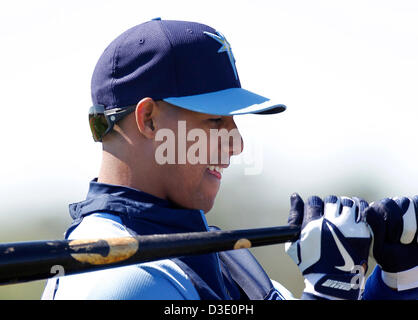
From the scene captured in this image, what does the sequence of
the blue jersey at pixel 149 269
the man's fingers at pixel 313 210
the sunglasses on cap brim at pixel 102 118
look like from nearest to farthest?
1. the blue jersey at pixel 149 269
2. the sunglasses on cap brim at pixel 102 118
3. the man's fingers at pixel 313 210

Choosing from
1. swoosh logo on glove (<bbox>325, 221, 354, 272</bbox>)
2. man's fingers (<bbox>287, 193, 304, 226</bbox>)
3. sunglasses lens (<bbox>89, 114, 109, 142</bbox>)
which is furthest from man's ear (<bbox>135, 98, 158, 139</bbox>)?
swoosh logo on glove (<bbox>325, 221, 354, 272</bbox>)

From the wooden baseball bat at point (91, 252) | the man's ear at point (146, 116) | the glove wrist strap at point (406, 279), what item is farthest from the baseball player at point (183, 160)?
the glove wrist strap at point (406, 279)

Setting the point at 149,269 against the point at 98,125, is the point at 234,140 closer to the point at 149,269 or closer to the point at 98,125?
the point at 98,125

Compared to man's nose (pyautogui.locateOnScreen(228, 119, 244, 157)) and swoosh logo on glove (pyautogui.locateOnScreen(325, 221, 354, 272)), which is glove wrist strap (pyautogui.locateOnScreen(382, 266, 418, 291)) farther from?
man's nose (pyautogui.locateOnScreen(228, 119, 244, 157))

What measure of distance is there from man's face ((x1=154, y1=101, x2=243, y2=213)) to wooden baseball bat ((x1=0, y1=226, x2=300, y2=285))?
30cm

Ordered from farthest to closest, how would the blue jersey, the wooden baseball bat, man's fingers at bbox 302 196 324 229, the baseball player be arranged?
man's fingers at bbox 302 196 324 229 < the baseball player < the blue jersey < the wooden baseball bat

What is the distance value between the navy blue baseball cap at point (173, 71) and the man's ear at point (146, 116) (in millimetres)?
27

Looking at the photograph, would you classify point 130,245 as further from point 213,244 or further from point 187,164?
point 187,164

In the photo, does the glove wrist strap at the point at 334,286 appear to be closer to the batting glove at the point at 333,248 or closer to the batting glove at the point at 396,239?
the batting glove at the point at 333,248

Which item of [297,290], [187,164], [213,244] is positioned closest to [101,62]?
[187,164]

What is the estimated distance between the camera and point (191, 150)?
205cm

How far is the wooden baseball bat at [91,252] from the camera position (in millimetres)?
1258

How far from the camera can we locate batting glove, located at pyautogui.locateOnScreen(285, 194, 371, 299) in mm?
2172

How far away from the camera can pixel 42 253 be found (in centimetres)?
129
